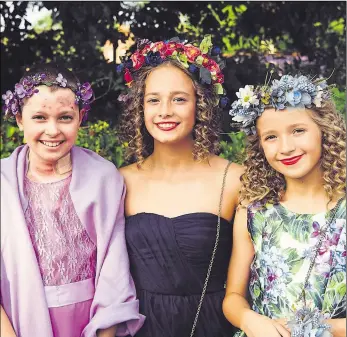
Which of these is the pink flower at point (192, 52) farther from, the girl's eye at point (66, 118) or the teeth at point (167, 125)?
the girl's eye at point (66, 118)

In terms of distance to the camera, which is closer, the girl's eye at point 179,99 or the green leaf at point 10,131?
the girl's eye at point 179,99

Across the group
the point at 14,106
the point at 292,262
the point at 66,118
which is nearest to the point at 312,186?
the point at 292,262

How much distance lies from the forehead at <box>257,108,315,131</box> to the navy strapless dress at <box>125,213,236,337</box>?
477 mm

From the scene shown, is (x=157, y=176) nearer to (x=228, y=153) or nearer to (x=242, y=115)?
(x=242, y=115)

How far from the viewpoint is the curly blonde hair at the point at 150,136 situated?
10.4ft

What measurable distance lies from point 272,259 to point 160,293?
0.51m

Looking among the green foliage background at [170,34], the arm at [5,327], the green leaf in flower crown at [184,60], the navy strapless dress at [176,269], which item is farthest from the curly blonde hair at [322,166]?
the green foliage background at [170,34]

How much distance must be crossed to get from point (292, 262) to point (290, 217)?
0.60 ft

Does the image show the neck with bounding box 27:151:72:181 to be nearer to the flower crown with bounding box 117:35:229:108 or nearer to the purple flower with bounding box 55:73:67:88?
the purple flower with bounding box 55:73:67:88

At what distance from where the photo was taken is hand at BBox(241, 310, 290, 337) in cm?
277

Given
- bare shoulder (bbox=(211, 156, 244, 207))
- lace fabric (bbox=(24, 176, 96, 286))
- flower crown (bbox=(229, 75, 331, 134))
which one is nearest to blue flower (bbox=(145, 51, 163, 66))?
flower crown (bbox=(229, 75, 331, 134))

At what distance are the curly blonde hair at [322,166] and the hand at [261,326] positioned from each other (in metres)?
0.47

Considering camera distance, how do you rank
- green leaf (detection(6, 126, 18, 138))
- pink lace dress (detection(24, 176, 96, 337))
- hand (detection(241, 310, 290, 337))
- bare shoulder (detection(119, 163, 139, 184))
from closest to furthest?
hand (detection(241, 310, 290, 337)) → pink lace dress (detection(24, 176, 96, 337)) → bare shoulder (detection(119, 163, 139, 184)) → green leaf (detection(6, 126, 18, 138))

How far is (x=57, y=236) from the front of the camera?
290 cm
